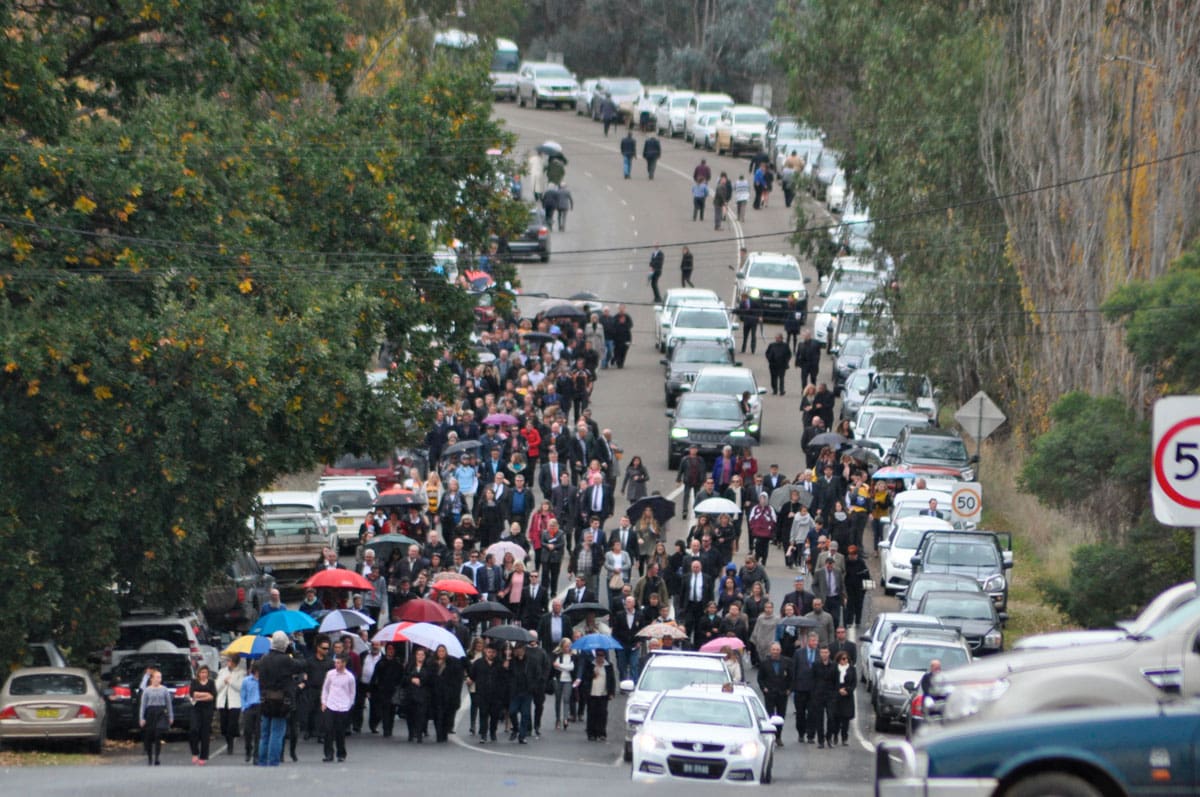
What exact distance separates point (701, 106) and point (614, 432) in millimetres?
39890

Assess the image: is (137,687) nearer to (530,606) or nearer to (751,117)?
(530,606)

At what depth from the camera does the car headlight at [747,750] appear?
19.4 m

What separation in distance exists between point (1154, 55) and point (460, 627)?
15.7m

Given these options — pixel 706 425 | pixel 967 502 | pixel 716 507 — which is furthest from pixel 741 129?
pixel 716 507

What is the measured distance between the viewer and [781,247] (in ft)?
213

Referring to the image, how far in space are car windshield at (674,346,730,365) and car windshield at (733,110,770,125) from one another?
31853mm

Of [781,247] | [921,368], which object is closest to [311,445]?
[921,368]

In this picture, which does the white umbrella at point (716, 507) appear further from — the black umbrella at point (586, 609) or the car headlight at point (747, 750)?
the car headlight at point (747, 750)

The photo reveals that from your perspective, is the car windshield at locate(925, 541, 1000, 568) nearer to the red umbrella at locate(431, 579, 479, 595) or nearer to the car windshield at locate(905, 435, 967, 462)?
the car windshield at locate(905, 435, 967, 462)

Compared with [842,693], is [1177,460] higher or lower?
higher

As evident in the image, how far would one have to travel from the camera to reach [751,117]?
249ft

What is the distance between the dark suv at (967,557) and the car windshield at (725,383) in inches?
460

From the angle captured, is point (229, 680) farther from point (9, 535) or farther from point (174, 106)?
point (174, 106)

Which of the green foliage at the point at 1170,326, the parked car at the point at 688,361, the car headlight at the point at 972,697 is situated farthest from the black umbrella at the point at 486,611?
the parked car at the point at 688,361
